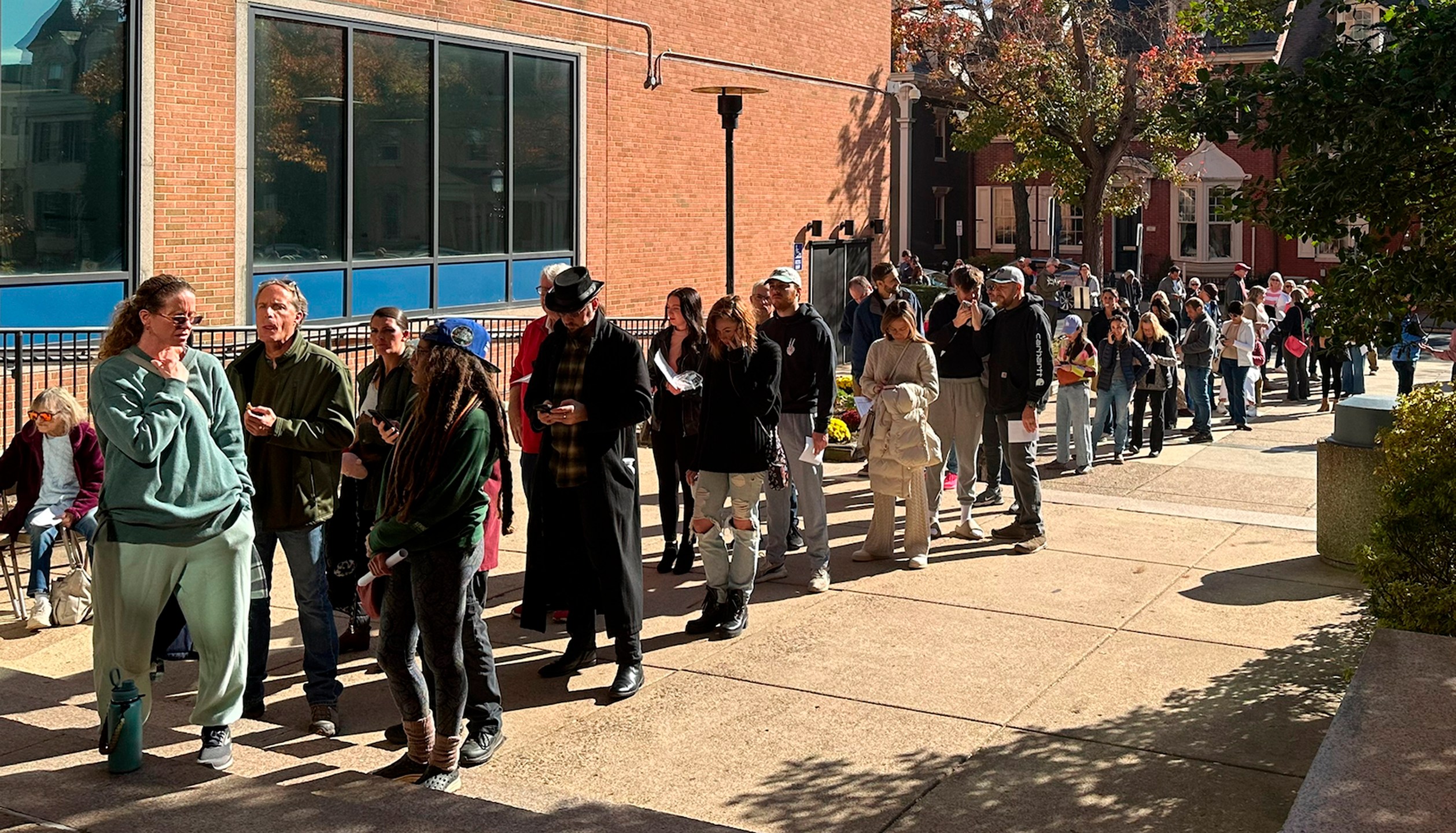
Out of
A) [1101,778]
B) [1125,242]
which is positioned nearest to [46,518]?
[1101,778]

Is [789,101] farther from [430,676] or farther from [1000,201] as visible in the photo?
[1000,201]

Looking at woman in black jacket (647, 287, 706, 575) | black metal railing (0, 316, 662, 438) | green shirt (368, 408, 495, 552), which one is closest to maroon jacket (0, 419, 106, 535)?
black metal railing (0, 316, 662, 438)

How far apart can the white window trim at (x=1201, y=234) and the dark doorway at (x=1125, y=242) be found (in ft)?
4.15

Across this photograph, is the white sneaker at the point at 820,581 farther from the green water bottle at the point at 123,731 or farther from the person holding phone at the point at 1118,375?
the person holding phone at the point at 1118,375

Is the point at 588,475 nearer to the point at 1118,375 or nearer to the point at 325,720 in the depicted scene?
the point at 325,720

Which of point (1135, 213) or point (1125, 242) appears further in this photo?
point (1125, 242)

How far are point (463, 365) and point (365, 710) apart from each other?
6.84 ft

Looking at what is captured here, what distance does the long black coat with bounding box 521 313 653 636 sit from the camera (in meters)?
7.16

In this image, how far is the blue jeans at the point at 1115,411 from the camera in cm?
1532

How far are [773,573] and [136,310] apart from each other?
503 cm

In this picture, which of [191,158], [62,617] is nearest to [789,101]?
[191,158]

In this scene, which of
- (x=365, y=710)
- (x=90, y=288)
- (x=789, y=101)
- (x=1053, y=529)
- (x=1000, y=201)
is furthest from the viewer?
(x=1000, y=201)

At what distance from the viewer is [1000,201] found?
172ft

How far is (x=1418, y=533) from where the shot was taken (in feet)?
23.5
